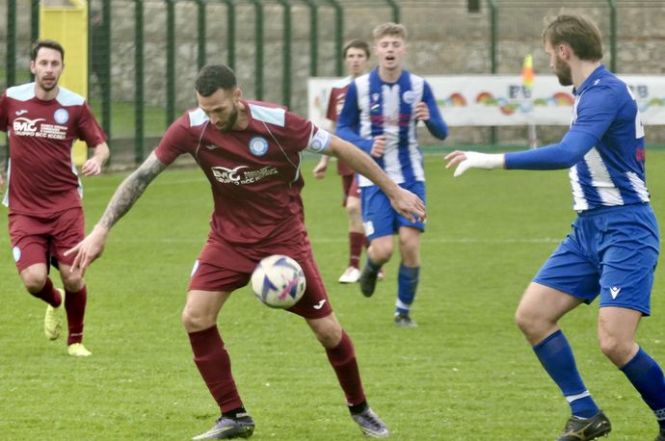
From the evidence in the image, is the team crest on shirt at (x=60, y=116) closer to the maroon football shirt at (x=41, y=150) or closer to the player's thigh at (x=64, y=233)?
the maroon football shirt at (x=41, y=150)

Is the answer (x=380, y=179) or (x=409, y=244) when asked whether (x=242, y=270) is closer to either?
(x=380, y=179)

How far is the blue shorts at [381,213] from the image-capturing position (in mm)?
10680

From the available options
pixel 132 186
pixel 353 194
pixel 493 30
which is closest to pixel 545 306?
pixel 132 186

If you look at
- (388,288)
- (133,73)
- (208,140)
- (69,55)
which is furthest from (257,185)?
(133,73)

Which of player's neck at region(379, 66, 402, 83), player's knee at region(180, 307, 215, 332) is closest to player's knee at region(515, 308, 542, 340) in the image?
player's knee at region(180, 307, 215, 332)

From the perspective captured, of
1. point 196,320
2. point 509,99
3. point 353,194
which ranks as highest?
point 196,320

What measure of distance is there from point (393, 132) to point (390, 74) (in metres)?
0.43

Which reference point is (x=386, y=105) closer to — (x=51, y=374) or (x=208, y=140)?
(x=51, y=374)

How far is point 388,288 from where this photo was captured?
42.0ft

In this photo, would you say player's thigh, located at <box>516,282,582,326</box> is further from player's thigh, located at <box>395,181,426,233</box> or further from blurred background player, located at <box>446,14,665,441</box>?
player's thigh, located at <box>395,181,426,233</box>

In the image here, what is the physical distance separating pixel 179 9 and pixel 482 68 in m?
7.09

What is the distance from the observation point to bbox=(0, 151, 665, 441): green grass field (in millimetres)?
7473

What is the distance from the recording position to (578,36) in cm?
660

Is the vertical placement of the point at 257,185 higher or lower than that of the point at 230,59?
higher
